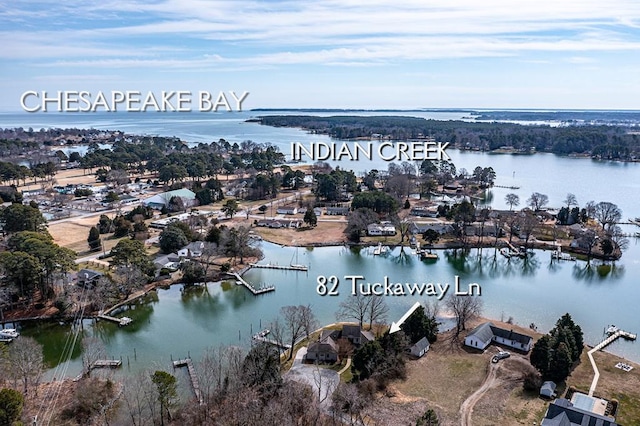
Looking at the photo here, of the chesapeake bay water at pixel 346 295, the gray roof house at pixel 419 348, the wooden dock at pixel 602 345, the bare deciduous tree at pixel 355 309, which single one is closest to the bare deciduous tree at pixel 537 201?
the chesapeake bay water at pixel 346 295

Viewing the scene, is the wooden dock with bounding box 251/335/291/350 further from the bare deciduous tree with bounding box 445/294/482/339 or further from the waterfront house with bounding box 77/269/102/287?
the waterfront house with bounding box 77/269/102/287

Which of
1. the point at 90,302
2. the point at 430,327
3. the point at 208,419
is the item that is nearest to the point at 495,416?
the point at 430,327

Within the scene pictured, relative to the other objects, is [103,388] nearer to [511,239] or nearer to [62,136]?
[511,239]

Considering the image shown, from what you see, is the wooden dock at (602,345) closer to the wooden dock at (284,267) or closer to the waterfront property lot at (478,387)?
the waterfront property lot at (478,387)

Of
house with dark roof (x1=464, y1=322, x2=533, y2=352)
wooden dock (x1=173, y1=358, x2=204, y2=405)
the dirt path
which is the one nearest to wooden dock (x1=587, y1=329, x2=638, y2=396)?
house with dark roof (x1=464, y1=322, x2=533, y2=352)

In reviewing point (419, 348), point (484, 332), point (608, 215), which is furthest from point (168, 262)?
point (608, 215)

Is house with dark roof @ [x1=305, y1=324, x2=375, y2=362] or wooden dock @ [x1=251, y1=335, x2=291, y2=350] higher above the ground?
house with dark roof @ [x1=305, y1=324, x2=375, y2=362]
